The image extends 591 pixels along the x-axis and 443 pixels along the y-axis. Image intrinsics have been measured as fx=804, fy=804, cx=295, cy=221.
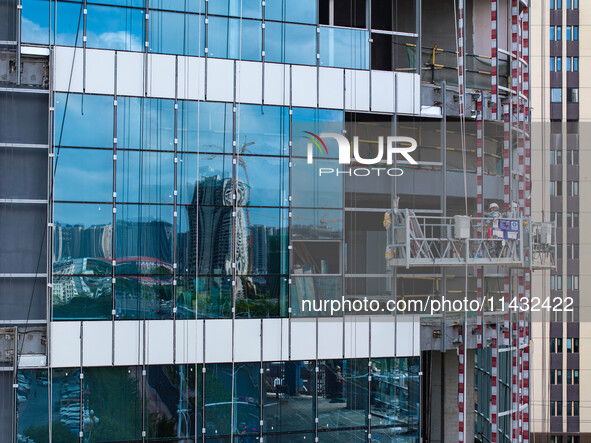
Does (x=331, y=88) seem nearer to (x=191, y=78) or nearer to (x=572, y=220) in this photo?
(x=191, y=78)

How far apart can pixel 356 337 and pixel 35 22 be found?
11.0 metres

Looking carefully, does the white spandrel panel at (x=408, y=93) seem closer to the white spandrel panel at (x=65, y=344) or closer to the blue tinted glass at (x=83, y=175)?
the blue tinted glass at (x=83, y=175)

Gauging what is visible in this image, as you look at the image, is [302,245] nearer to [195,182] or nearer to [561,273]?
[195,182]

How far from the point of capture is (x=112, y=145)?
63.2 feet

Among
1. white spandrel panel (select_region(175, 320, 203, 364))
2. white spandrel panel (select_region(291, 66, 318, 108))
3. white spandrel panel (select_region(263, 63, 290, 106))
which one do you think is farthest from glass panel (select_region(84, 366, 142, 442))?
white spandrel panel (select_region(291, 66, 318, 108))

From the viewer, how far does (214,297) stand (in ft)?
64.7

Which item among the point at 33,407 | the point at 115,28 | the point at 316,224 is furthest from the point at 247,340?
the point at 115,28

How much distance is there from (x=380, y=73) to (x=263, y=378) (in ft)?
27.5

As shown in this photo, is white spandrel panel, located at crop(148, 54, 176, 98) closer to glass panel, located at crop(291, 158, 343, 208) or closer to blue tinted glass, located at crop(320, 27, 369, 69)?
glass panel, located at crop(291, 158, 343, 208)

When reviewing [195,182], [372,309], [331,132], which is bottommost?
[372,309]

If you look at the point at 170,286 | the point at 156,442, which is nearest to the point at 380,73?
the point at 170,286

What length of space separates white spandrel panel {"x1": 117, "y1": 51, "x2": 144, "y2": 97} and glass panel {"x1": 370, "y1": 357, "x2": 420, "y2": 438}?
907cm

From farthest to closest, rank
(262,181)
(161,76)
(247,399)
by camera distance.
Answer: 1. (262,181)
2. (247,399)
3. (161,76)

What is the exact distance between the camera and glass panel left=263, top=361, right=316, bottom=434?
20.0 m
